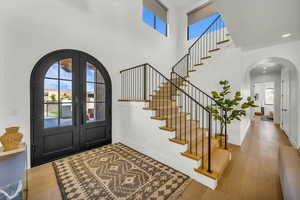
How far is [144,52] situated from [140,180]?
Answer: 13.0ft

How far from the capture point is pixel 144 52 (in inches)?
176

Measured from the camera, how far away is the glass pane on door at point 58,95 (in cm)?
250

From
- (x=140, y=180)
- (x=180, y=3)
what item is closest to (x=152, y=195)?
(x=140, y=180)

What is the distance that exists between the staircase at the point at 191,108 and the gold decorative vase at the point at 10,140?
6.91ft

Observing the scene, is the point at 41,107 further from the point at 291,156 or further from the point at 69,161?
the point at 291,156

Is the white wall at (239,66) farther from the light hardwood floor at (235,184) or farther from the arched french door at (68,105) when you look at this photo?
the arched french door at (68,105)

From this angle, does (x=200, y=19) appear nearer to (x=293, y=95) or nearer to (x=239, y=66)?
(x=239, y=66)

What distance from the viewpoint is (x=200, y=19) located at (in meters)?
5.45

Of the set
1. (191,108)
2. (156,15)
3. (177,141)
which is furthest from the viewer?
(156,15)

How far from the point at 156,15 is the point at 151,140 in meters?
5.18

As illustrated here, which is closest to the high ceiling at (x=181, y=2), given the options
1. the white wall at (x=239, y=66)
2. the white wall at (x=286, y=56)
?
the white wall at (x=239, y=66)

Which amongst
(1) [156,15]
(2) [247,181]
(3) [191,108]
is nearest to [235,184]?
(2) [247,181]

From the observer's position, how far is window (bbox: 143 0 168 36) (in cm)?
476

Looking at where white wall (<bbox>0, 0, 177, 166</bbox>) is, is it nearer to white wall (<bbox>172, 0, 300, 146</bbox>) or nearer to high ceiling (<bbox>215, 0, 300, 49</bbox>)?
white wall (<bbox>172, 0, 300, 146</bbox>)
